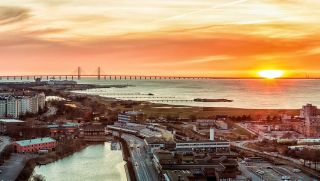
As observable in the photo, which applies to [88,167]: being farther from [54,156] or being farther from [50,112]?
[50,112]

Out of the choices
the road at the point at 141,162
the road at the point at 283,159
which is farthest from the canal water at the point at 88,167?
the road at the point at 283,159

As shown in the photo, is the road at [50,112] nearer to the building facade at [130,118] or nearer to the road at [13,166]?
the building facade at [130,118]

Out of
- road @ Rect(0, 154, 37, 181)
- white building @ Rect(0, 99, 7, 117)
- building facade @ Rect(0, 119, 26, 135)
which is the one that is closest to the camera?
road @ Rect(0, 154, 37, 181)

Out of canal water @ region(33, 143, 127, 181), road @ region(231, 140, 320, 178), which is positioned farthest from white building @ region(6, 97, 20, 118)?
road @ region(231, 140, 320, 178)

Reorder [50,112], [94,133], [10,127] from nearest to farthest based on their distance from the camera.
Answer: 1. [94,133]
2. [10,127]
3. [50,112]

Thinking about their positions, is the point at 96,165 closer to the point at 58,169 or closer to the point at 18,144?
the point at 58,169

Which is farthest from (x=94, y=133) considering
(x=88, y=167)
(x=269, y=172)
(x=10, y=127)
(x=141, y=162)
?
(x=269, y=172)

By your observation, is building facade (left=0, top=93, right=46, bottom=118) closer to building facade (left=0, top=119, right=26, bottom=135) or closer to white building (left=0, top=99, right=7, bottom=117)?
white building (left=0, top=99, right=7, bottom=117)
